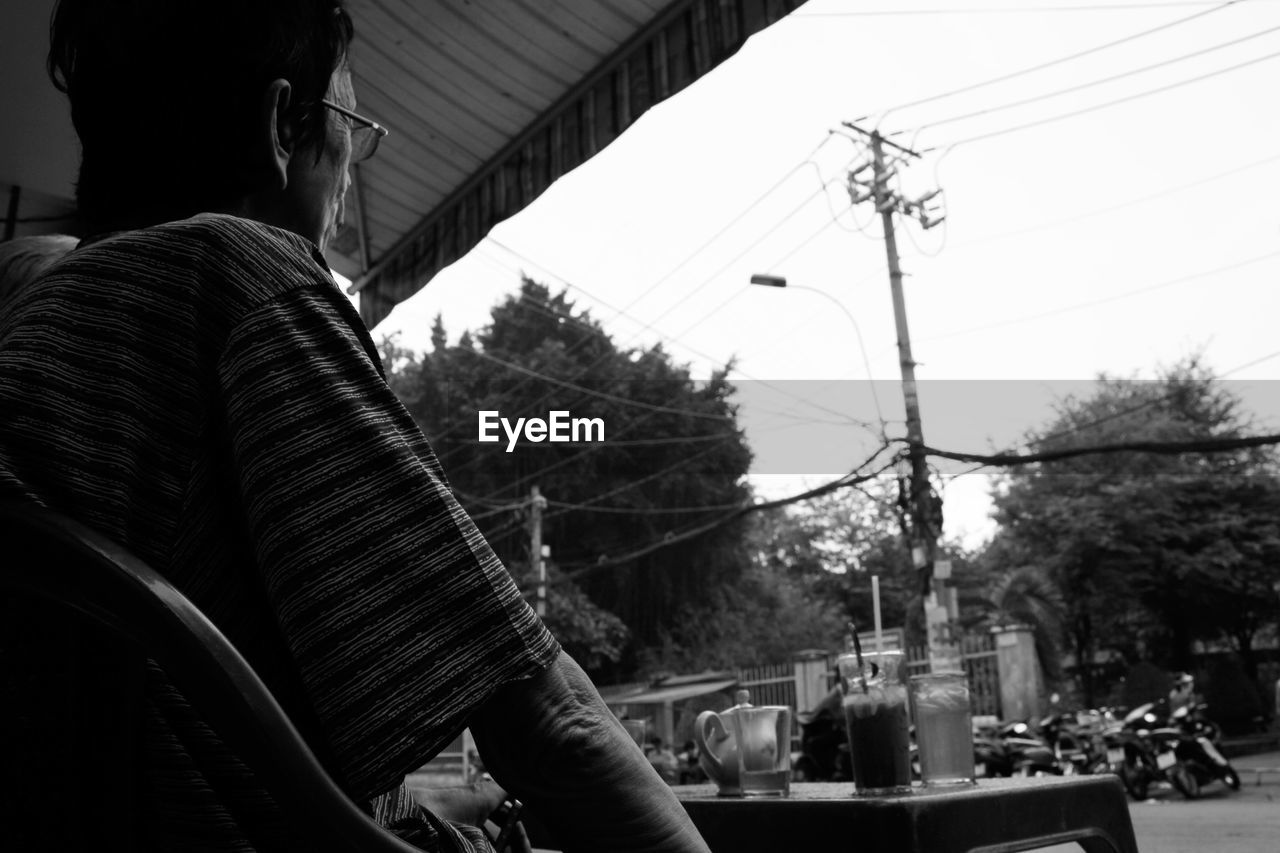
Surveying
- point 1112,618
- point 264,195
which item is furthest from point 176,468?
point 1112,618

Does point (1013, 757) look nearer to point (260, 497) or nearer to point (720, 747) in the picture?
point (720, 747)

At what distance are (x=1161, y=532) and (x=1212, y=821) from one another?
10047mm

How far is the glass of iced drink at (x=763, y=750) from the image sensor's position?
1041 millimetres

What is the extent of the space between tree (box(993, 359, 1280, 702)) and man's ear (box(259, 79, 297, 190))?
566 inches

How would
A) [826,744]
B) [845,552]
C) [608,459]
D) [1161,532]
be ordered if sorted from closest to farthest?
1. [826,744]
2. [1161,532]
3. [608,459]
4. [845,552]

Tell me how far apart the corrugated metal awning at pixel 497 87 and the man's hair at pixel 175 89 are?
1.60 m

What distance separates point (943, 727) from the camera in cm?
110

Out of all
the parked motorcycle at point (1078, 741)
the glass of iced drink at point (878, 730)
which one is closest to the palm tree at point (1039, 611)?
the parked motorcycle at point (1078, 741)

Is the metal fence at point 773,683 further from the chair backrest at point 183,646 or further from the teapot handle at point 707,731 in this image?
the chair backrest at point 183,646

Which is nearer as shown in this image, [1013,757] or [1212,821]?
[1212,821]

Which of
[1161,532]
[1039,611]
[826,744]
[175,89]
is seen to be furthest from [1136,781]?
[1039,611]

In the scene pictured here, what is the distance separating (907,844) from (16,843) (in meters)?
0.53

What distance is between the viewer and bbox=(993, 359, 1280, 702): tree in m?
14.2

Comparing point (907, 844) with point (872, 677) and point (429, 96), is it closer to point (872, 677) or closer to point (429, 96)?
point (872, 677)
